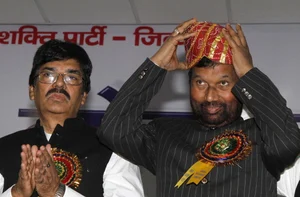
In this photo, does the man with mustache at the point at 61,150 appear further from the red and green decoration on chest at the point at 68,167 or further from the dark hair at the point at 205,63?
the dark hair at the point at 205,63

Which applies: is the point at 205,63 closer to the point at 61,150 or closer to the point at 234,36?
the point at 234,36

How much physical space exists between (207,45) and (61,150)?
0.80m

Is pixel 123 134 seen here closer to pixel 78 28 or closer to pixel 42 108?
pixel 42 108

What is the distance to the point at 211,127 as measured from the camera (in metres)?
3.16

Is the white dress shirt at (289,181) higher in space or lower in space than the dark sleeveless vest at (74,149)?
lower

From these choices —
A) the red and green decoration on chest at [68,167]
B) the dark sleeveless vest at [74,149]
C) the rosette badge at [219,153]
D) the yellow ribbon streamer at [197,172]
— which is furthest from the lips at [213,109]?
the red and green decoration on chest at [68,167]

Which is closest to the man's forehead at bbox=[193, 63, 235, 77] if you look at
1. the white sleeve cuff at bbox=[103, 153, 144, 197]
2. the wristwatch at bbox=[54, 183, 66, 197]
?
the white sleeve cuff at bbox=[103, 153, 144, 197]

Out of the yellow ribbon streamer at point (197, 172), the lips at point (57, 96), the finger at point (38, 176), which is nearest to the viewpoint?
the finger at point (38, 176)

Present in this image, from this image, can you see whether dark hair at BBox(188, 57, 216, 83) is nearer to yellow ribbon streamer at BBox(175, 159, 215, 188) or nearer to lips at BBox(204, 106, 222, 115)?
lips at BBox(204, 106, 222, 115)

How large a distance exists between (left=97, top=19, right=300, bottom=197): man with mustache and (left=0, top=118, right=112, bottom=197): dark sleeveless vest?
0.11m

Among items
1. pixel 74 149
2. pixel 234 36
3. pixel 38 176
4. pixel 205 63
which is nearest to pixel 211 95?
pixel 205 63

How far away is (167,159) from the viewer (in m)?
3.09

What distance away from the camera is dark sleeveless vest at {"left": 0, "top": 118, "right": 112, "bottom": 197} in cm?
315

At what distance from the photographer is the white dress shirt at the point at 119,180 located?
3.08 metres
